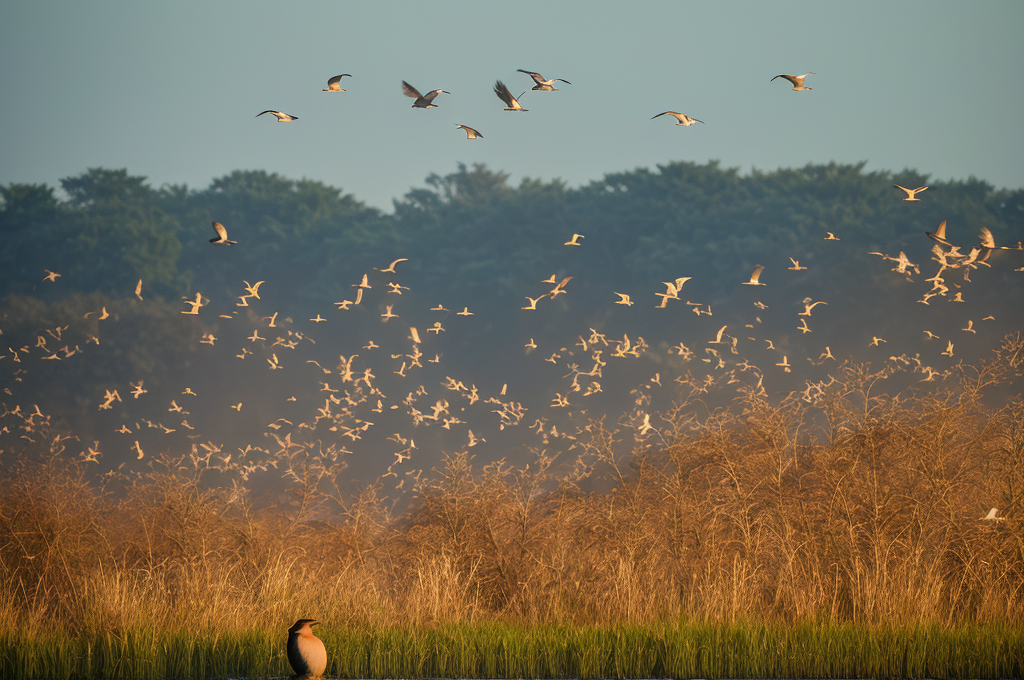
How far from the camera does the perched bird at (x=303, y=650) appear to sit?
405 inches

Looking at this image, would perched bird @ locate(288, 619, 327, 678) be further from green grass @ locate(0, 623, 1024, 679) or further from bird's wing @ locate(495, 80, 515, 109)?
bird's wing @ locate(495, 80, 515, 109)

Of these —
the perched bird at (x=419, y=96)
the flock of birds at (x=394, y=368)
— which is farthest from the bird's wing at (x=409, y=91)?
the flock of birds at (x=394, y=368)

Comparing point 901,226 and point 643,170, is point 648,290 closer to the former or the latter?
point 643,170

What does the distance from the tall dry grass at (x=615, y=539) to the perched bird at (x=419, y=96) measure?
20.4 ft

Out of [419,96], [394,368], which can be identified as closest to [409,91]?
[419,96]

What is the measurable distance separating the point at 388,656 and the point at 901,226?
3992 cm

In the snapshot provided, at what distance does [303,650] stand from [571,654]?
3.46 m

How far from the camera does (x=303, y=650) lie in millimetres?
10312

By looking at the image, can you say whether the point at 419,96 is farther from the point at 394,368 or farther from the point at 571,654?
the point at 394,368

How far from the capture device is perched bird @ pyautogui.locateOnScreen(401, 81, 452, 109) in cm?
1409

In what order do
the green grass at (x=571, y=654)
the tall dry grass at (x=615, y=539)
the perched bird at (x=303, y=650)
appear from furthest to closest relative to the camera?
the tall dry grass at (x=615, y=539), the green grass at (x=571, y=654), the perched bird at (x=303, y=650)

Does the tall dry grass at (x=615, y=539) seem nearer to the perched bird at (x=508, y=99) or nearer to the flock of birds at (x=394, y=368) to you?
the perched bird at (x=508, y=99)

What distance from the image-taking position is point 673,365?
42000 mm

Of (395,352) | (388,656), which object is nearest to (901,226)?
(395,352)
